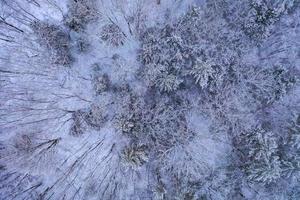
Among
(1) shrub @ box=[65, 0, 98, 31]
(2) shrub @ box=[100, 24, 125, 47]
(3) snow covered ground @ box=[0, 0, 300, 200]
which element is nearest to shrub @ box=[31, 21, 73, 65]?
(3) snow covered ground @ box=[0, 0, 300, 200]

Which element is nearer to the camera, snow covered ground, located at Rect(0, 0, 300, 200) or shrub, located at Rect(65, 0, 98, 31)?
snow covered ground, located at Rect(0, 0, 300, 200)

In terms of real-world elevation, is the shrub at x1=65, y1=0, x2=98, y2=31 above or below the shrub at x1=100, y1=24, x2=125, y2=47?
above

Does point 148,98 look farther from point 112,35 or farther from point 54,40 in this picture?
point 54,40

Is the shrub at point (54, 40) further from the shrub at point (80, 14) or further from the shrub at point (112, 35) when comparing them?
the shrub at point (112, 35)

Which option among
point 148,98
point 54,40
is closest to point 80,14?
point 54,40

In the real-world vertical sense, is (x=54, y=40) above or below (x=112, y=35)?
below

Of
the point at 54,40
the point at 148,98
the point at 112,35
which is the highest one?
the point at 112,35

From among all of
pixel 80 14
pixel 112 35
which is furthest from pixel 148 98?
pixel 80 14

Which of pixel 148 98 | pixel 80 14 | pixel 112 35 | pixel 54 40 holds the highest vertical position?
pixel 80 14

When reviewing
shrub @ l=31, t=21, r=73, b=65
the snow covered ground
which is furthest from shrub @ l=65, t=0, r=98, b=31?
shrub @ l=31, t=21, r=73, b=65

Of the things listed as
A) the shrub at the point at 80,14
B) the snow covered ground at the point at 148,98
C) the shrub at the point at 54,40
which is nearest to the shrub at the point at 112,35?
the snow covered ground at the point at 148,98

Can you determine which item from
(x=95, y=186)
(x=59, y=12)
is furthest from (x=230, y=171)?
(x=59, y=12)

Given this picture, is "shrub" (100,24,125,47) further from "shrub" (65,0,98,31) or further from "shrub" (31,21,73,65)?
"shrub" (31,21,73,65)
